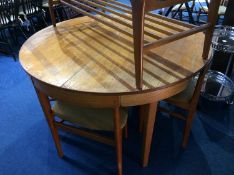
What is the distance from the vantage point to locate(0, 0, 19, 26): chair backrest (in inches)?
104

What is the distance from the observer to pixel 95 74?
95 cm

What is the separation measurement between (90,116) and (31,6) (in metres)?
2.67

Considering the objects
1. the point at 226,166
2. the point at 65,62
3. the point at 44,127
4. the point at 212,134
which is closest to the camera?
the point at 65,62

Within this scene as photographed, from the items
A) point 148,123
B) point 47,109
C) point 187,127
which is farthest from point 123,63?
point 187,127

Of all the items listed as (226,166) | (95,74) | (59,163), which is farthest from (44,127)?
(226,166)

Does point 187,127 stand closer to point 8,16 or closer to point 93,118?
point 93,118

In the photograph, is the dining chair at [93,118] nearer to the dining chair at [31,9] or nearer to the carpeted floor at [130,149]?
the carpeted floor at [130,149]

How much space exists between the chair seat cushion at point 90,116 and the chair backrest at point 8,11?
7.03 feet

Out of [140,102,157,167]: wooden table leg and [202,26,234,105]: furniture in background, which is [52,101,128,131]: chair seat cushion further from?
[202,26,234,105]: furniture in background

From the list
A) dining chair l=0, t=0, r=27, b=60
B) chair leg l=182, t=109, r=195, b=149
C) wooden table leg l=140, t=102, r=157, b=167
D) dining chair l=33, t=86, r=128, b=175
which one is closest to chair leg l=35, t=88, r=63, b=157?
dining chair l=33, t=86, r=128, b=175

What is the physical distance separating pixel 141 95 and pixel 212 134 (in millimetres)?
1008

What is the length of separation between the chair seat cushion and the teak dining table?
186mm

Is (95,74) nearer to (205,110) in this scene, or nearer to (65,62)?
(65,62)

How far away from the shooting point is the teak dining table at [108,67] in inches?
34.6
